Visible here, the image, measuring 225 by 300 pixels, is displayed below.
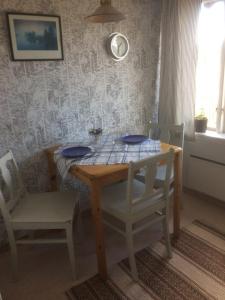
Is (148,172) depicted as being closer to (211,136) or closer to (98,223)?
(98,223)

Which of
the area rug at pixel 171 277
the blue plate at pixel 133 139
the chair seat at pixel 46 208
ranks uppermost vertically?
the blue plate at pixel 133 139

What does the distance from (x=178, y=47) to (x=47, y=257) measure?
233 cm

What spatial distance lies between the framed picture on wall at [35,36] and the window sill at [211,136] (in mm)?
1587

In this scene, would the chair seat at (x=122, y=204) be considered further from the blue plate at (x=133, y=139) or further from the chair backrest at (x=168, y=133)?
the chair backrest at (x=168, y=133)

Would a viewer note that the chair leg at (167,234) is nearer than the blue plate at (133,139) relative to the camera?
Yes

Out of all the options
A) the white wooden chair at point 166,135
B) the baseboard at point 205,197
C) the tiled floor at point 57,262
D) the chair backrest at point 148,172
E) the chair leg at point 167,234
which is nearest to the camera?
the chair backrest at point 148,172

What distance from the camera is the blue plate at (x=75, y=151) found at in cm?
200

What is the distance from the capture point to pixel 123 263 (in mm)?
2025

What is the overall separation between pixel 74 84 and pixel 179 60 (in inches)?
44.1

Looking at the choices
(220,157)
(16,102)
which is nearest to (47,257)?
(16,102)

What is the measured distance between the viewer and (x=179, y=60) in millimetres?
2672

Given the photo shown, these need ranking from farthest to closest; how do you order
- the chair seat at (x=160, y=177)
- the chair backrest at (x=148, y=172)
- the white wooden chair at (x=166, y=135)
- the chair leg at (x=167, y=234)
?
1. the white wooden chair at (x=166, y=135)
2. the chair seat at (x=160, y=177)
3. the chair leg at (x=167, y=234)
4. the chair backrest at (x=148, y=172)

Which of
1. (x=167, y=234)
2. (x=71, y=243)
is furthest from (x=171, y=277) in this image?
(x=71, y=243)

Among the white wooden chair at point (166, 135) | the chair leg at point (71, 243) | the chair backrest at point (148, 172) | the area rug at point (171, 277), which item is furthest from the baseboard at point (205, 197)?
the chair leg at point (71, 243)
